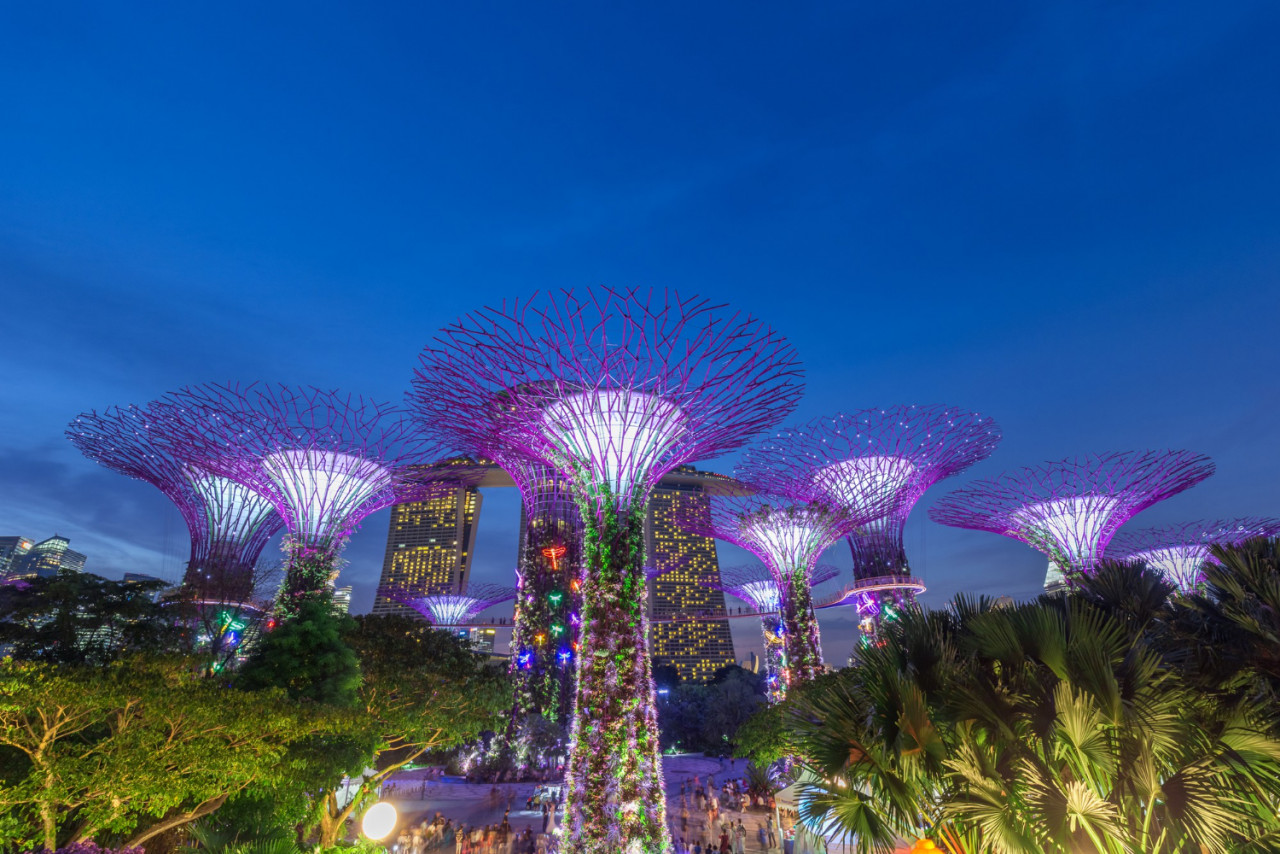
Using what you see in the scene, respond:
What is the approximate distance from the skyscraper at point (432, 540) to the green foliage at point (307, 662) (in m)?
124

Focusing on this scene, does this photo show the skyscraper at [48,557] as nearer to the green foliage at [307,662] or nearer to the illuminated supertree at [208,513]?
the illuminated supertree at [208,513]

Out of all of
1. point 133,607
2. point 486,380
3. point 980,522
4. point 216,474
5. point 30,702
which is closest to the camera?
point 30,702

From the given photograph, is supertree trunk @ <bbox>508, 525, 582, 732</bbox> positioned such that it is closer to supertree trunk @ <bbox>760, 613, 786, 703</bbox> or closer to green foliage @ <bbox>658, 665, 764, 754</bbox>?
supertree trunk @ <bbox>760, 613, 786, 703</bbox>

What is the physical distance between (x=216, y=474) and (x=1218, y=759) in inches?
1128

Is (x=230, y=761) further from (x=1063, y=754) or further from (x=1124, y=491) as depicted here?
(x=1124, y=491)

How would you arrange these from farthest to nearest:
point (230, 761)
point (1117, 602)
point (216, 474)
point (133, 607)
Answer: point (216, 474), point (133, 607), point (1117, 602), point (230, 761)

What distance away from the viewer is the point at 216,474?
24703mm

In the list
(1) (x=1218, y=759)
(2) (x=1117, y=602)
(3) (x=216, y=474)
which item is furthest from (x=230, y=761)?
(3) (x=216, y=474)

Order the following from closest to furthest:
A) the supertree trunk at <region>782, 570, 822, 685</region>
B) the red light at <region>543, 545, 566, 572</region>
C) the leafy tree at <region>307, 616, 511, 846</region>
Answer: the leafy tree at <region>307, 616, 511, 846</region> → the supertree trunk at <region>782, 570, 822, 685</region> → the red light at <region>543, 545, 566, 572</region>

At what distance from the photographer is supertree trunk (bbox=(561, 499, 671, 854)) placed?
11.9m

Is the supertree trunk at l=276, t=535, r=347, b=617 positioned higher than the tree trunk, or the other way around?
the supertree trunk at l=276, t=535, r=347, b=617

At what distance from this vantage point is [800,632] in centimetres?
2417

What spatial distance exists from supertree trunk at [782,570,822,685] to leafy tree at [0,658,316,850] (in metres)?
18.1

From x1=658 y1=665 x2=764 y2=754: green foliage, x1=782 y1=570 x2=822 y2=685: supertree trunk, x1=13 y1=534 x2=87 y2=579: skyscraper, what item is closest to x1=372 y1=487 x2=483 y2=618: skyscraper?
x1=13 y1=534 x2=87 y2=579: skyscraper
